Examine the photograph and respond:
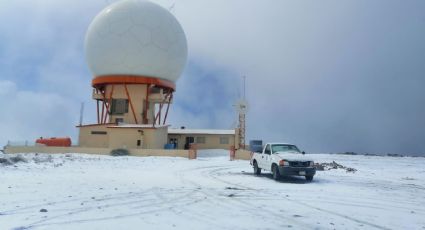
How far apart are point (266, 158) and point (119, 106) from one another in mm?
31307

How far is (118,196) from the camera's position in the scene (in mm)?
10367

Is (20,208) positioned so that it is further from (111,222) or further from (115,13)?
(115,13)

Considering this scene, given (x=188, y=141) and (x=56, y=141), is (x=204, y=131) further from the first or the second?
(x=56, y=141)

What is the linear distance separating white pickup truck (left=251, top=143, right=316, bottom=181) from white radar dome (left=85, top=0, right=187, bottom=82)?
2840 cm

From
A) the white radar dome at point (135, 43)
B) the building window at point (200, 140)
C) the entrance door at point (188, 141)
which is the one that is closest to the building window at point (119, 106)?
the white radar dome at point (135, 43)

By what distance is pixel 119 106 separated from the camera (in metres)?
45.8

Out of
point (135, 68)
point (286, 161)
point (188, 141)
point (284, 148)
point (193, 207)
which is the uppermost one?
point (135, 68)

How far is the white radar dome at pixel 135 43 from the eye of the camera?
43.3 metres

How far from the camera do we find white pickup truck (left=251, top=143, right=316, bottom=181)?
633 inches

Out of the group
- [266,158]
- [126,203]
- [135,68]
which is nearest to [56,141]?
[135,68]

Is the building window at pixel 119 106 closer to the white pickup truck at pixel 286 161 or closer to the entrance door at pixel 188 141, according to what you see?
the entrance door at pixel 188 141

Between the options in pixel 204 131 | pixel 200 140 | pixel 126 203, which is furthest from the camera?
pixel 204 131

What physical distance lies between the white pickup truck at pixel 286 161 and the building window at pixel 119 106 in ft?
98.9

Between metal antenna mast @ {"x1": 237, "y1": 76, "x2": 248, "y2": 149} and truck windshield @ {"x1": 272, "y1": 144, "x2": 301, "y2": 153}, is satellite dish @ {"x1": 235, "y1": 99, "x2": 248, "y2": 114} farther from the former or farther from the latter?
truck windshield @ {"x1": 272, "y1": 144, "x2": 301, "y2": 153}
